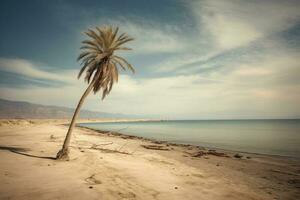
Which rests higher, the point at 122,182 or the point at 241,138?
the point at 122,182

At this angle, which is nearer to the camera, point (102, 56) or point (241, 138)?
point (102, 56)

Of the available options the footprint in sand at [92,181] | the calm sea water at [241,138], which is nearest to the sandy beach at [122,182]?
the footprint in sand at [92,181]

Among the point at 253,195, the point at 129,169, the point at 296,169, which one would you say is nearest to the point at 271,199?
the point at 253,195

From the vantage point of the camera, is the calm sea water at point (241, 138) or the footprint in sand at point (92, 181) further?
the calm sea water at point (241, 138)

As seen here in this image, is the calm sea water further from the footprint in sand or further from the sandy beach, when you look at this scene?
the footprint in sand

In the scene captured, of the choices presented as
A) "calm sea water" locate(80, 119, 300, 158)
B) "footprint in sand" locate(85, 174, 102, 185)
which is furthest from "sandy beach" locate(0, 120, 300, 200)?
"calm sea water" locate(80, 119, 300, 158)

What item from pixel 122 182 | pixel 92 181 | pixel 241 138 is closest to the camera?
pixel 92 181

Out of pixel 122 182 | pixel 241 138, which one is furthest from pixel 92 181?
pixel 241 138

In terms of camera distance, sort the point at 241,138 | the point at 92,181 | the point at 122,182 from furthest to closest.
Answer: the point at 241,138 < the point at 122,182 < the point at 92,181

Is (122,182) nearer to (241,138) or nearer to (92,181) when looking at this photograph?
A: (92,181)

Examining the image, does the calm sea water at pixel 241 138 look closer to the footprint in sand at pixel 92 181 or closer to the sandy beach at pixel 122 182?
the sandy beach at pixel 122 182

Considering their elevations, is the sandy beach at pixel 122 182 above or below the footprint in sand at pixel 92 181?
below

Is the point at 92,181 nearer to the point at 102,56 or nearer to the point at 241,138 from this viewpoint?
the point at 102,56

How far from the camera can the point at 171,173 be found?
11.3 meters
